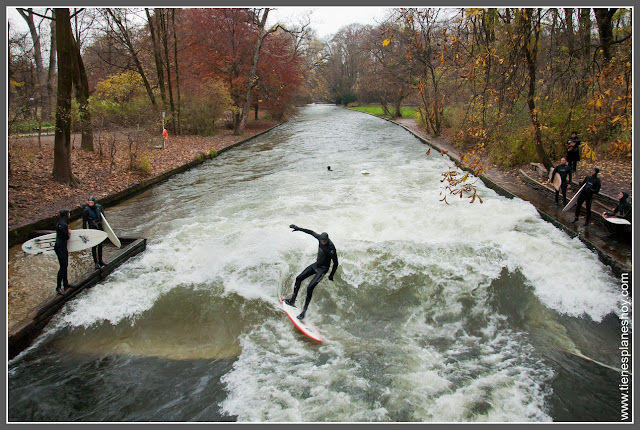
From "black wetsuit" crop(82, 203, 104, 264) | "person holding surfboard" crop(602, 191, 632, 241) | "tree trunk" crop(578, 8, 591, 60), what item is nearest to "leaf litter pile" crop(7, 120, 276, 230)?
"black wetsuit" crop(82, 203, 104, 264)

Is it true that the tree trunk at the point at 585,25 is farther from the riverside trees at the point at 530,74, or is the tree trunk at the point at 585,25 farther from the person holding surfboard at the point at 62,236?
the person holding surfboard at the point at 62,236

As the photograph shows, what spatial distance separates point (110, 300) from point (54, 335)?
1.13 meters

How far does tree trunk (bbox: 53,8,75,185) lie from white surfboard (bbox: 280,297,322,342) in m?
9.64

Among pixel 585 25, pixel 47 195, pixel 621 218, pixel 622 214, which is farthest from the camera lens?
pixel 585 25

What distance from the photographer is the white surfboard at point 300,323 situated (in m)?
6.58

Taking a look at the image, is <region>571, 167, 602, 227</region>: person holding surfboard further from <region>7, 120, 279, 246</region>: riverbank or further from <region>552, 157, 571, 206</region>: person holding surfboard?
<region>7, 120, 279, 246</region>: riverbank

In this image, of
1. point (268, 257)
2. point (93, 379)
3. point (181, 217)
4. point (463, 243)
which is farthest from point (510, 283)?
point (181, 217)

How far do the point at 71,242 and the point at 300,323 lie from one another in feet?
15.0

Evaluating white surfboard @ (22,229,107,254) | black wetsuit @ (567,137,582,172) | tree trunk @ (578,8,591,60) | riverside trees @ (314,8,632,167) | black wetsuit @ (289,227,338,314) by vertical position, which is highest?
tree trunk @ (578,8,591,60)

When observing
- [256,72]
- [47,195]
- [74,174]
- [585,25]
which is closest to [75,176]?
[74,174]

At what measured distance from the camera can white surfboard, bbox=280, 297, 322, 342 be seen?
6.58 metres

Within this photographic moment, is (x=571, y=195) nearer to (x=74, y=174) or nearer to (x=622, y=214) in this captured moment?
(x=622, y=214)

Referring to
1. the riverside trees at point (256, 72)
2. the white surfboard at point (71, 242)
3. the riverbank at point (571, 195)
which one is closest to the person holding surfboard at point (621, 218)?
the riverbank at point (571, 195)

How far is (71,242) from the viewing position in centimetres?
747
